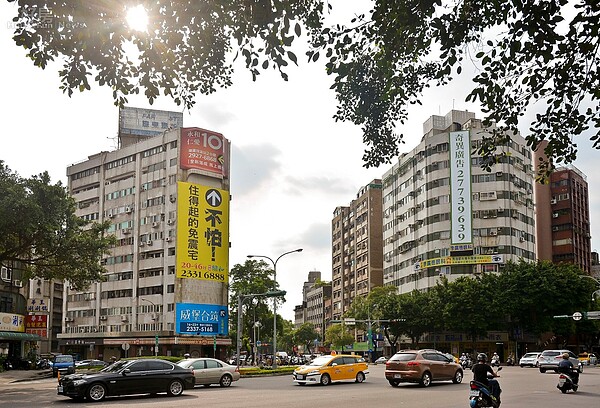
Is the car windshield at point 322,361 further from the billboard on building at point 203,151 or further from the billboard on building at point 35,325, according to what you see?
the billboard on building at point 203,151

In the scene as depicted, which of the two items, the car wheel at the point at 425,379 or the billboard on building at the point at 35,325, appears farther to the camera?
the billboard on building at the point at 35,325

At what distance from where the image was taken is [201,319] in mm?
75250

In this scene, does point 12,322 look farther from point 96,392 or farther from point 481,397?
point 481,397

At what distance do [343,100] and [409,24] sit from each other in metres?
1.56

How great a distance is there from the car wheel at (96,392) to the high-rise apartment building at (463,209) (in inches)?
2487

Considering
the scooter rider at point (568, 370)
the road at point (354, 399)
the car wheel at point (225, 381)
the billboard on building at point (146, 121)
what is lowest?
the car wheel at point (225, 381)

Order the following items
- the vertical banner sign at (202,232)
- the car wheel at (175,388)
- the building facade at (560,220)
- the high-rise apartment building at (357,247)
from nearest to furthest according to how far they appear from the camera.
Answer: the car wheel at (175,388), the vertical banner sign at (202,232), the building facade at (560,220), the high-rise apartment building at (357,247)

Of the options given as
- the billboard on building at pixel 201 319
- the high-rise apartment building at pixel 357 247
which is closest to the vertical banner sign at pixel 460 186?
the high-rise apartment building at pixel 357 247

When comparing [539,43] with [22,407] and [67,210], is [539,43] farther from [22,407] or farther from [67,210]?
[67,210]

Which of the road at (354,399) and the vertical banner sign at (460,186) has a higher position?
the vertical banner sign at (460,186)

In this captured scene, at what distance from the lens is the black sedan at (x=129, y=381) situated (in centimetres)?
2194

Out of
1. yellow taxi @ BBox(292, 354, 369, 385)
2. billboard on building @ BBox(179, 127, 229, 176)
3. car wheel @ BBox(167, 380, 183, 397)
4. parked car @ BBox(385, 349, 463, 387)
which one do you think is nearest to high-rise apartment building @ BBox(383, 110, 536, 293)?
billboard on building @ BBox(179, 127, 229, 176)

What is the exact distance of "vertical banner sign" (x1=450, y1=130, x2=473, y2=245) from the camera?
81.9 meters

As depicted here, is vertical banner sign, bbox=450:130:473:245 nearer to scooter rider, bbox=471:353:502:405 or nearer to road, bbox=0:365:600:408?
road, bbox=0:365:600:408
